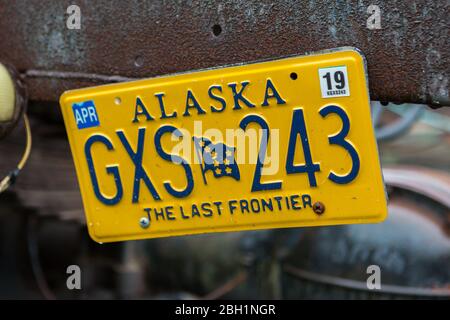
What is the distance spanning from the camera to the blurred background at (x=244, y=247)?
3.30 m

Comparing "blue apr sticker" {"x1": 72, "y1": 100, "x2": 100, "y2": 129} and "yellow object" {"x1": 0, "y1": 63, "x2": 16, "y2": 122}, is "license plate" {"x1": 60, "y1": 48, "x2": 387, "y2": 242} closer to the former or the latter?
"blue apr sticker" {"x1": 72, "y1": 100, "x2": 100, "y2": 129}

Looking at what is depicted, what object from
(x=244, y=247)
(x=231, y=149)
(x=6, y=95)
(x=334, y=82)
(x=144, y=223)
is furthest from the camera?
(x=244, y=247)

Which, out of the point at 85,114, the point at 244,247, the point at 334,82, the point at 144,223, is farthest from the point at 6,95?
the point at 244,247

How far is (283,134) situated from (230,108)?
7.5 inches

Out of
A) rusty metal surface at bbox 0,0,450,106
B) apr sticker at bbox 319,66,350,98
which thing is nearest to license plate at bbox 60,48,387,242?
apr sticker at bbox 319,66,350,98

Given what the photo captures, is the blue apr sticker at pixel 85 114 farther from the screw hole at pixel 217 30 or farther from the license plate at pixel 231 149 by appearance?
the screw hole at pixel 217 30

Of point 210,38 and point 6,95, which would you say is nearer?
point 210,38

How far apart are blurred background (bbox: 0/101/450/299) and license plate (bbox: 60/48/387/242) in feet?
3.38

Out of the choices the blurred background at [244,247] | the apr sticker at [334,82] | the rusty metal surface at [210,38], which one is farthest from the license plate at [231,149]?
the blurred background at [244,247]

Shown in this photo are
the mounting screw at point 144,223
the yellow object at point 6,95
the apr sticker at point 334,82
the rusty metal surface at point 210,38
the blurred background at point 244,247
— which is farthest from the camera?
the blurred background at point 244,247

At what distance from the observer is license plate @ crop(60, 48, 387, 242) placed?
199 centimetres

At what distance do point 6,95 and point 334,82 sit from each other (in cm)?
129

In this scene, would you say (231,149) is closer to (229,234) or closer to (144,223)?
(144,223)

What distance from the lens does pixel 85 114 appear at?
2320 mm
